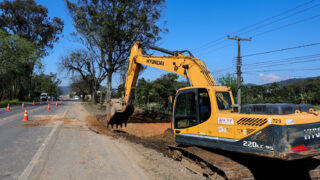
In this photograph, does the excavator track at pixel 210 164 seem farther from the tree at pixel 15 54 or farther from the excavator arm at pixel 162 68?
the tree at pixel 15 54

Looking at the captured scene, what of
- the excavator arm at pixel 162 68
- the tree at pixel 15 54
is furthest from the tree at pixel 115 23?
the tree at pixel 15 54

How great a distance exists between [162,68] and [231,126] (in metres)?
4.91

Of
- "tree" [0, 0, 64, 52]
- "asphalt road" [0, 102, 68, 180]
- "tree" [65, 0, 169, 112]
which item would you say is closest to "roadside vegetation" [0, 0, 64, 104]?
"tree" [0, 0, 64, 52]

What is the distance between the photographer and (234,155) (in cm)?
664

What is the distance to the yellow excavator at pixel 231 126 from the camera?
17.0ft

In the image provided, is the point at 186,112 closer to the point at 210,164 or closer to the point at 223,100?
the point at 223,100

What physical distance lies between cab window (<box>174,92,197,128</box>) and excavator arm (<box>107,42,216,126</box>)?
2.71 ft

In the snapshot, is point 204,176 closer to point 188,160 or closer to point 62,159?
point 188,160

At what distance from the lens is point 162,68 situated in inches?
408

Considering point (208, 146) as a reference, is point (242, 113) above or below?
above

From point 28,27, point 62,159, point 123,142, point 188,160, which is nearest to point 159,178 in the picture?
point 188,160

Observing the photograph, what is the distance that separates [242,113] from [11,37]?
40491 mm

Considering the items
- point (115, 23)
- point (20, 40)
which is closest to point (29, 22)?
point (20, 40)

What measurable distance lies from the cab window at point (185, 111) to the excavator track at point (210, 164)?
721 mm
